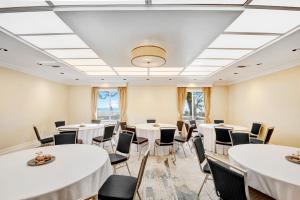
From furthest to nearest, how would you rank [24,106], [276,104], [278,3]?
[24,106] → [276,104] → [278,3]

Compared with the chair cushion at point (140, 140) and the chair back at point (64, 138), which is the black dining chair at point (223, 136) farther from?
the chair back at point (64, 138)

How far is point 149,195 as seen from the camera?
256 cm

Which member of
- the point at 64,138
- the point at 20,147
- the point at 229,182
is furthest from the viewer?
the point at 20,147

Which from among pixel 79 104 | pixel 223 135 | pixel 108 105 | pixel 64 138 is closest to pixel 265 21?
pixel 223 135

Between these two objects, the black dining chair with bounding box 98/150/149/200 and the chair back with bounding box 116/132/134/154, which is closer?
the black dining chair with bounding box 98/150/149/200

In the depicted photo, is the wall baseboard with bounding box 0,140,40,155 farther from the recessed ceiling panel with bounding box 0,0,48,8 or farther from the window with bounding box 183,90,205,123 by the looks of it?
the window with bounding box 183,90,205,123

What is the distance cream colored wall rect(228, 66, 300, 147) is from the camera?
173 inches

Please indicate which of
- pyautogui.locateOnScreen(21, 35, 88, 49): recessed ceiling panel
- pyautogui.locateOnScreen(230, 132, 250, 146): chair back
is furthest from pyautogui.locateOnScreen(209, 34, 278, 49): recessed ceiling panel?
pyautogui.locateOnScreen(21, 35, 88, 49): recessed ceiling panel

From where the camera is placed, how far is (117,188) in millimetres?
1908

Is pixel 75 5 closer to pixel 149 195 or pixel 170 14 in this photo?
pixel 170 14

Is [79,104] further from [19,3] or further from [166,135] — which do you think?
[19,3]

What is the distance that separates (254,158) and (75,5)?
3062 millimetres

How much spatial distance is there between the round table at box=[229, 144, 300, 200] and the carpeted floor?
374 millimetres

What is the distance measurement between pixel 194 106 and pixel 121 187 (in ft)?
22.3
